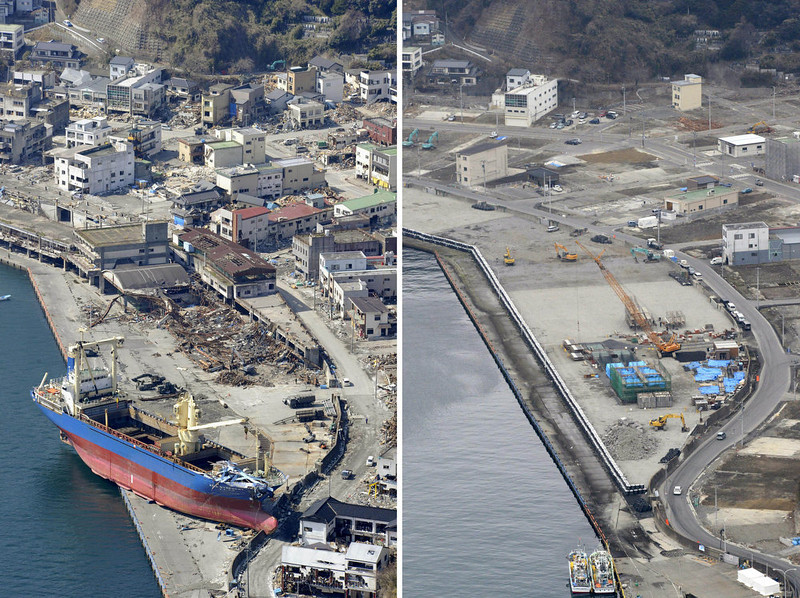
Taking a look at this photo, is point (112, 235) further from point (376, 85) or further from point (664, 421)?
point (664, 421)

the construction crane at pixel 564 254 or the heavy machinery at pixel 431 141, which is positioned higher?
the heavy machinery at pixel 431 141

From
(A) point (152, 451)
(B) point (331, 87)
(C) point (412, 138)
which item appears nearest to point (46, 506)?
(A) point (152, 451)

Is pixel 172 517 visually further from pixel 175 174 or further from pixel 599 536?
pixel 175 174

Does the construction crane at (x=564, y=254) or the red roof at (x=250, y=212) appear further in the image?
the red roof at (x=250, y=212)

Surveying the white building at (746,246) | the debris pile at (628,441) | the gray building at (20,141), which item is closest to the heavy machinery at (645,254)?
the white building at (746,246)

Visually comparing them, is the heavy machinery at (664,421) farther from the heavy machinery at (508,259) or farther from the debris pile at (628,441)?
the heavy machinery at (508,259)

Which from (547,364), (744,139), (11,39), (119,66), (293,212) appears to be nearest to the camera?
(547,364)
